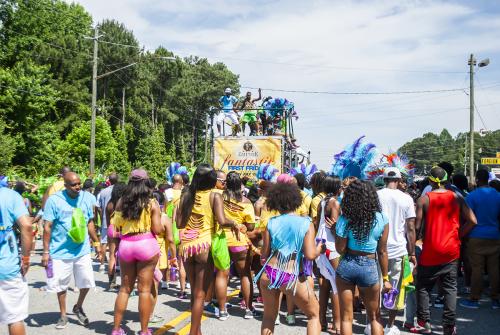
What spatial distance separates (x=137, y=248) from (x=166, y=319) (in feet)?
5.64

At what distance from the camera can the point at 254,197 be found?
8539mm

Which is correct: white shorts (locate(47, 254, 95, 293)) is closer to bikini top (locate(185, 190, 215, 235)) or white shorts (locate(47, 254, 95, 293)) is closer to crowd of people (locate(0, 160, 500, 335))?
crowd of people (locate(0, 160, 500, 335))

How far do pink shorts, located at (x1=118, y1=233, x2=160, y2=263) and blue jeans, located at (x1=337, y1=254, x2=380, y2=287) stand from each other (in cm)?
204

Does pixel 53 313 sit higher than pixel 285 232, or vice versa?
pixel 285 232

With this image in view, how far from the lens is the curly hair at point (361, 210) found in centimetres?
471

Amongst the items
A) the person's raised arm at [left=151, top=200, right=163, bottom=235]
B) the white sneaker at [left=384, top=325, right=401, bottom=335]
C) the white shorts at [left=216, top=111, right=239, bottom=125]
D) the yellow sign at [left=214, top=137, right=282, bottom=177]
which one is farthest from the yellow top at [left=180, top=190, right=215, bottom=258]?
the white shorts at [left=216, top=111, right=239, bottom=125]

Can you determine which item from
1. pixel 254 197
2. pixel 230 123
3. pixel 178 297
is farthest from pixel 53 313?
pixel 230 123

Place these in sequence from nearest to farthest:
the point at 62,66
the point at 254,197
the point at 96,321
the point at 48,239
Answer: the point at 48,239
the point at 96,321
the point at 254,197
the point at 62,66

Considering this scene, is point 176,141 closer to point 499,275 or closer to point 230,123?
point 230,123

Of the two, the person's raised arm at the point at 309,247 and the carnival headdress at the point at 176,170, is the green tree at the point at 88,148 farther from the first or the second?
the person's raised arm at the point at 309,247

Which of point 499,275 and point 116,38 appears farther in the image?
point 116,38

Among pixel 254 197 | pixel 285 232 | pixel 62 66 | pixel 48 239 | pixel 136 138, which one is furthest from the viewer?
pixel 136 138

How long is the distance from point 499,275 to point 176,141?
2213 inches

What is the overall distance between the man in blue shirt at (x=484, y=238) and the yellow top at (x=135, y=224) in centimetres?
490
